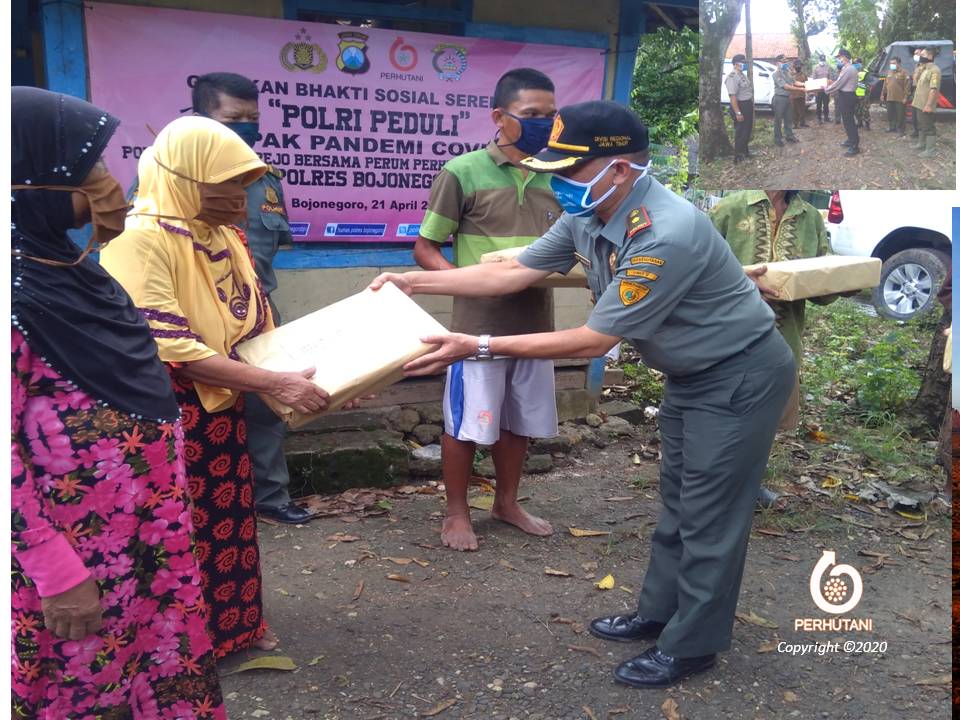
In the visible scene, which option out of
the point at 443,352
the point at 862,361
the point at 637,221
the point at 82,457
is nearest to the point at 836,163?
the point at 637,221

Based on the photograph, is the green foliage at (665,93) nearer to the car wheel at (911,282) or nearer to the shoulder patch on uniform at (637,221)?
the car wheel at (911,282)

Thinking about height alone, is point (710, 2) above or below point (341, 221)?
above

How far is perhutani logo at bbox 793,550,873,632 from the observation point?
363 centimetres

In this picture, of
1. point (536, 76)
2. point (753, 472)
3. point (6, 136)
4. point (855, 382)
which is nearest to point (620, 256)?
point (753, 472)

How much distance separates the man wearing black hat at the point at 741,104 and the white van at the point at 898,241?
669cm

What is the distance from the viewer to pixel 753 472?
10.2 feet

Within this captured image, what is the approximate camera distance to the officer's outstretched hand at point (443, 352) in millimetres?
2947

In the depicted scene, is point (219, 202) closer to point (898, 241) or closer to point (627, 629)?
point (627, 629)

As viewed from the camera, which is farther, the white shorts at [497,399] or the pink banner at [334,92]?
the pink banner at [334,92]

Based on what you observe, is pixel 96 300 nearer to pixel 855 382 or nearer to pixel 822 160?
pixel 822 160

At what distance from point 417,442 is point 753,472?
2790mm

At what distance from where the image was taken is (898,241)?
907 centimetres

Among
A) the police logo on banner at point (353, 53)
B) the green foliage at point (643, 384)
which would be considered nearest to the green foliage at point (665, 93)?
the green foliage at point (643, 384)

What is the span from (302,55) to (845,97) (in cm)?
319
